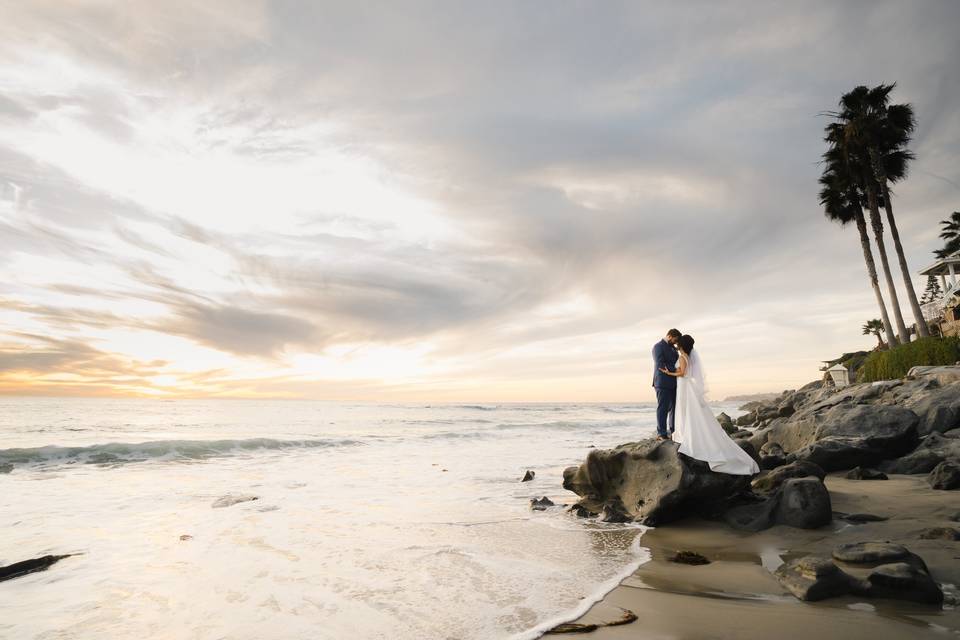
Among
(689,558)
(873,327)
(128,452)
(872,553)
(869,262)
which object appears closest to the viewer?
(872,553)

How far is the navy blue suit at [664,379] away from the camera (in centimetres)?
945

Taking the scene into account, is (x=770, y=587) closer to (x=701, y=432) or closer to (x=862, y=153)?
(x=701, y=432)

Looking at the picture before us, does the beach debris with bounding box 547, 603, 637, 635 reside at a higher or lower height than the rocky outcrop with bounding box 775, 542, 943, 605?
lower

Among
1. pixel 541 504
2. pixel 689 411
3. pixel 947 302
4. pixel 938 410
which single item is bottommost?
pixel 541 504

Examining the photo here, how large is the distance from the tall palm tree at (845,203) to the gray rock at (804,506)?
3029 cm

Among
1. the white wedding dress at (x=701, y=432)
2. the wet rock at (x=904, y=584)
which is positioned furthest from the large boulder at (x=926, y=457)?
the wet rock at (x=904, y=584)

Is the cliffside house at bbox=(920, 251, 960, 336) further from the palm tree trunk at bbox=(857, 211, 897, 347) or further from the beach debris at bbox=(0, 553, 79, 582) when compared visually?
the beach debris at bbox=(0, 553, 79, 582)

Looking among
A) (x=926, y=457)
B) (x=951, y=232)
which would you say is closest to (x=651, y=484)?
(x=926, y=457)

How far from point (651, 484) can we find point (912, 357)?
77.3ft

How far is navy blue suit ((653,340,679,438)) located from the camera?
31.0 feet

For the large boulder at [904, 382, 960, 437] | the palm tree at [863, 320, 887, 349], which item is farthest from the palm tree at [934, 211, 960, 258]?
the large boulder at [904, 382, 960, 437]

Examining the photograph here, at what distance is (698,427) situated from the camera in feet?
26.7

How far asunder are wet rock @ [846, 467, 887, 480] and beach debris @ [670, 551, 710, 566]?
521 cm

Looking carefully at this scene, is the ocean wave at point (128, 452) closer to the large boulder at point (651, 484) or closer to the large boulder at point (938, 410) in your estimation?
the large boulder at point (651, 484)
